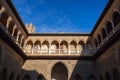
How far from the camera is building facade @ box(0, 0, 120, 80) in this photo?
51.5 feet

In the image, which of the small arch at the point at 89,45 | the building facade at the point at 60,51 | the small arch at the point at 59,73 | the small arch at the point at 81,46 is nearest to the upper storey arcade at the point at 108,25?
the building facade at the point at 60,51

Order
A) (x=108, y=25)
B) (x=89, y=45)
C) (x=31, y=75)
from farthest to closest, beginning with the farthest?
(x=89, y=45) < (x=31, y=75) < (x=108, y=25)

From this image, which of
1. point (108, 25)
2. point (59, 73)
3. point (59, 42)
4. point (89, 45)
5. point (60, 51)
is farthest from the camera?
point (59, 73)

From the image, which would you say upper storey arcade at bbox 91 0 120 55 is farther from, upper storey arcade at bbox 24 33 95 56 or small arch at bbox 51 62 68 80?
small arch at bbox 51 62 68 80

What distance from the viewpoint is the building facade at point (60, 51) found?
51.5ft

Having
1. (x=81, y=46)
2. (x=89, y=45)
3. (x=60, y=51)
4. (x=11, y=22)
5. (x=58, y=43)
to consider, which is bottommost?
(x=60, y=51)

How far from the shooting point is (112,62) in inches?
614

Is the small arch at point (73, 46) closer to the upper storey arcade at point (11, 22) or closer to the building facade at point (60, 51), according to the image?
the building facade at point (60, 51)

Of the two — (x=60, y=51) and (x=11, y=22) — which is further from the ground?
(x=11, y=22)

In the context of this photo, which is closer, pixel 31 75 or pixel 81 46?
pixel 31 75

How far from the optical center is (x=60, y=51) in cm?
2272

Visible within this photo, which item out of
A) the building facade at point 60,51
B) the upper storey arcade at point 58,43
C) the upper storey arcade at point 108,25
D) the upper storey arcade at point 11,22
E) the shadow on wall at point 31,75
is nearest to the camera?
the upper storey arcade at point 108,25

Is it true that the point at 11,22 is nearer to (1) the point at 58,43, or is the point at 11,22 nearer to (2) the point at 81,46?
(1) the point at 58,43

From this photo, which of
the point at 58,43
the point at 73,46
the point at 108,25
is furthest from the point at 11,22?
the point at 108,25
